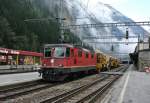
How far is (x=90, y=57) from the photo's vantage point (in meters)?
36.3

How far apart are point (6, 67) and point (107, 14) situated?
133m

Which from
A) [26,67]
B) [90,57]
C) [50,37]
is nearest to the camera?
[90,57]

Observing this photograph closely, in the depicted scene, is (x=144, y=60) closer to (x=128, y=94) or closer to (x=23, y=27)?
(x=23, y=27)

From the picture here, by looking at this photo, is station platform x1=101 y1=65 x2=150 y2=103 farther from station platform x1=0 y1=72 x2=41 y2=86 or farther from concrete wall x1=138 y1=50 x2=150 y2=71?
concrete wall x1=138 y1=50 x2=150 y2=71

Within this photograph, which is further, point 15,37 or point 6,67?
point 15,37

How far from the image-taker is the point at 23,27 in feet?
285

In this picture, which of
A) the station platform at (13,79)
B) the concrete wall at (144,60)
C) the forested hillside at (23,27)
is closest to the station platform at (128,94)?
the station platform at (13,79)

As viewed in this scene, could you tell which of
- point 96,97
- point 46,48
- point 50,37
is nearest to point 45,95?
point 96,97

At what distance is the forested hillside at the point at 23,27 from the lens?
7762 centimetres

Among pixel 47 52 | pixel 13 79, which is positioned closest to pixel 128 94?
pixel 47 52

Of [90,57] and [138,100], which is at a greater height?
[90,57]

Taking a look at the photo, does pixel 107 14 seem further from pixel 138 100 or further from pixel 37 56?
pixel 138 100

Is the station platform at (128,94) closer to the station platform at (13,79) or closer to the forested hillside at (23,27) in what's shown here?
the station platform at (13,79)

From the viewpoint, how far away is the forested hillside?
77.6m
